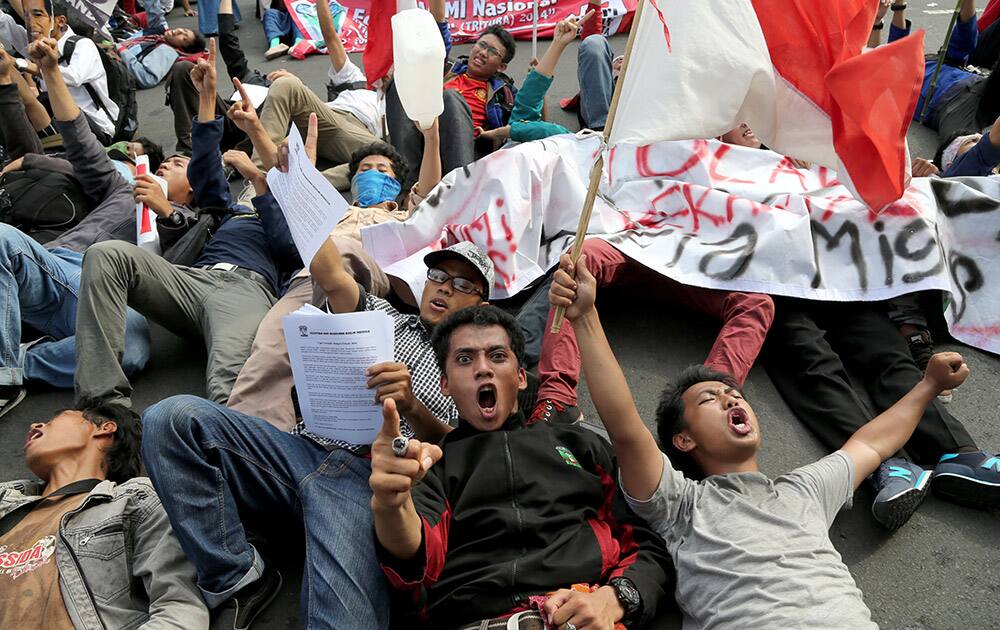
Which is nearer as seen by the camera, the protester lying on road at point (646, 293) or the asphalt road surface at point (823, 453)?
the asphalt road surface at point (823, 453)

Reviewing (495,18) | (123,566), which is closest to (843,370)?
(123,566)

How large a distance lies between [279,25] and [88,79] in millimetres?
2991

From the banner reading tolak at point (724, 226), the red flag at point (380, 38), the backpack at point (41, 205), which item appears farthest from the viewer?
the red flag at point (380, 38)

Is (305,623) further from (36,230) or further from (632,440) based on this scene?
(36,230)

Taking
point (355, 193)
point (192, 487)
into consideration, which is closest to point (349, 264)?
point (355, 193)

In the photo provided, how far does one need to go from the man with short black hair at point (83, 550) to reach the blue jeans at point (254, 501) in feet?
0.42

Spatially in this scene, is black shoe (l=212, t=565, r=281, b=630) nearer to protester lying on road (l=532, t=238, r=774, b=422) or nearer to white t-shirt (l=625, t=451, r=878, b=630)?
protester lying on road (l=532, t=238, r=774, b=422)

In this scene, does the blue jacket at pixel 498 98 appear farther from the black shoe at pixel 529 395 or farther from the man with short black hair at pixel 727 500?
the man with short black hair at pixel 727 500

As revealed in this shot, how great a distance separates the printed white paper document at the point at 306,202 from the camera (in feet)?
7.93

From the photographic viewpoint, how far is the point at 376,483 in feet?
6.23

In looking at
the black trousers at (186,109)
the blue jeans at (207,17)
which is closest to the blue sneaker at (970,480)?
the black trousers at (186,109)

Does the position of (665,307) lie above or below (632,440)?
below

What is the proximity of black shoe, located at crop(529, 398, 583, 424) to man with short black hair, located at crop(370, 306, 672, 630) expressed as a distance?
0.67 ft

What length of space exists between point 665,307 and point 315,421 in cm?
189
